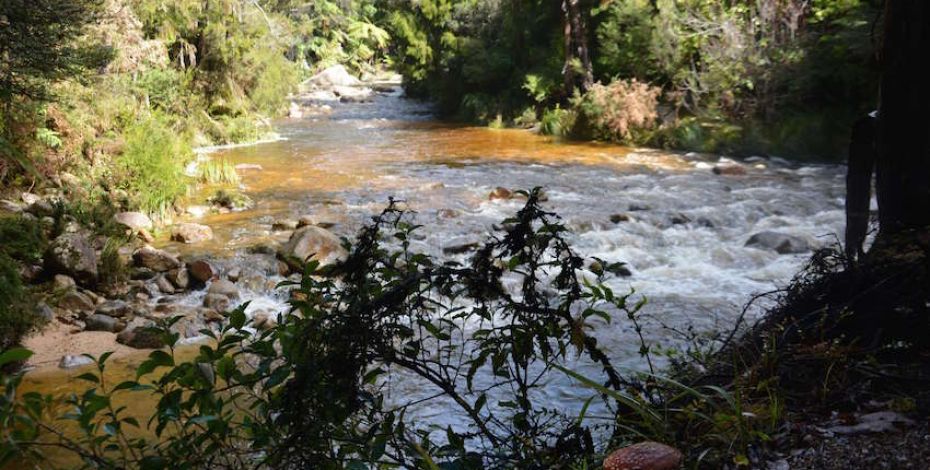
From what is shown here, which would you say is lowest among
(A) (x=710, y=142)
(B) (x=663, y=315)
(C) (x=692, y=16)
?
(B) (x=663, y=315)

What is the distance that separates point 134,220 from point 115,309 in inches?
125

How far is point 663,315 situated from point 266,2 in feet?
57.5

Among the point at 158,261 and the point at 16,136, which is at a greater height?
the point at 16,136

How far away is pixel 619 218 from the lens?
11.1 metres

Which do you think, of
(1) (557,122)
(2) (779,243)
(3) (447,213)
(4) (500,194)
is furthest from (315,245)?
(1) (557,122)

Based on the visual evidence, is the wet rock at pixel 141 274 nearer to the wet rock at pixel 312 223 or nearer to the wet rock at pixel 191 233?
the wet rock at pixel 191 233

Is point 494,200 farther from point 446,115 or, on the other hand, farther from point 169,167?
point 446,115

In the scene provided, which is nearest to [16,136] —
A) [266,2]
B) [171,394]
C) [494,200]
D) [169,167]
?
[169,167]

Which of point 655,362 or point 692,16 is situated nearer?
point 655,362

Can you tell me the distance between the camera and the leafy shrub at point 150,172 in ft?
36.0

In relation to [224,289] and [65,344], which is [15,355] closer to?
[65,344]

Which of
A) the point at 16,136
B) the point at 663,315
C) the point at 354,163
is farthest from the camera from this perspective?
the point at 354,163

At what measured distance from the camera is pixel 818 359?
10.00 ft

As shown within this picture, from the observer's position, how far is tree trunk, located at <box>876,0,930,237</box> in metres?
3.72
